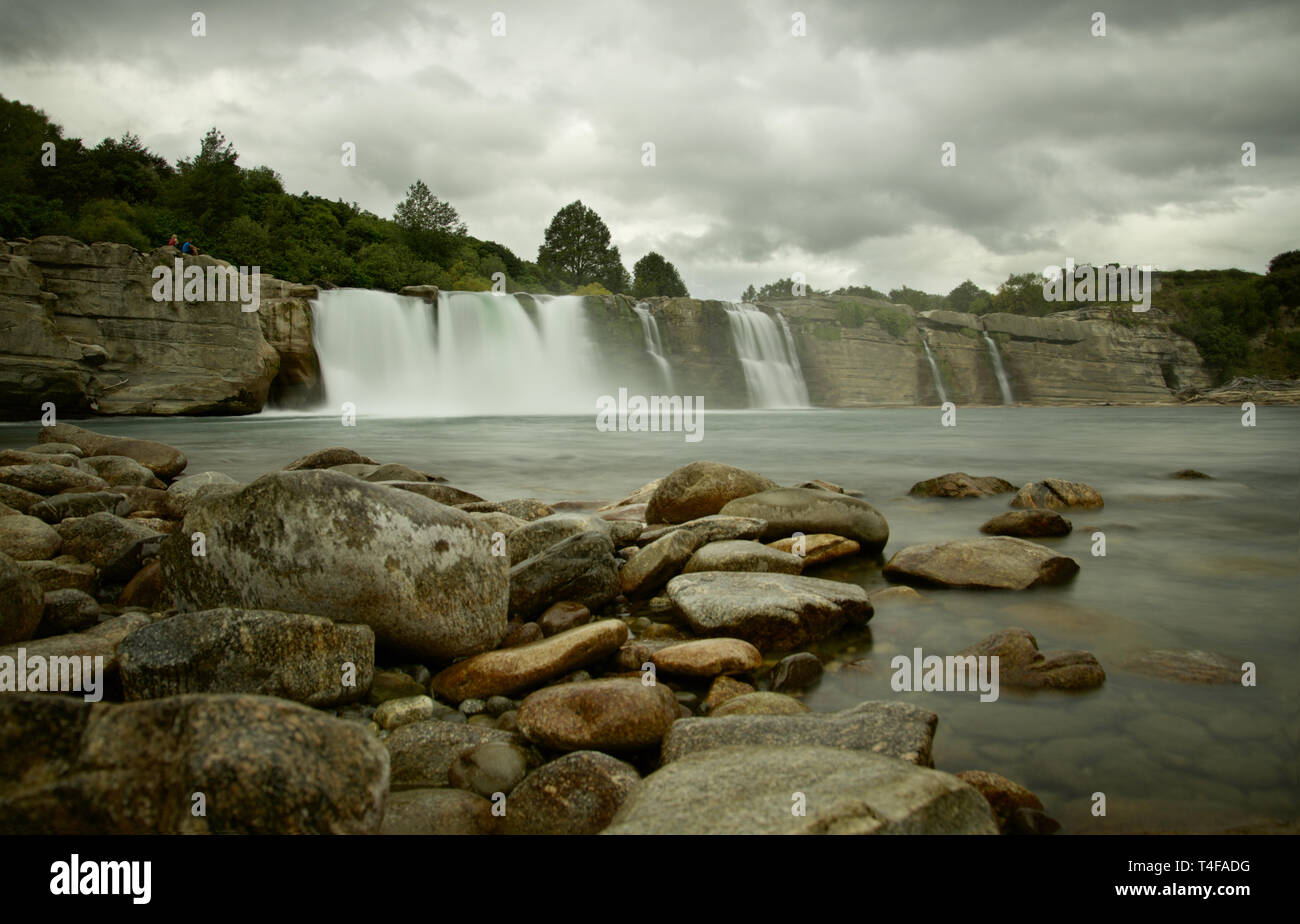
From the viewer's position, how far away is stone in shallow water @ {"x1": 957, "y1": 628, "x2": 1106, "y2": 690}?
14.4 feet

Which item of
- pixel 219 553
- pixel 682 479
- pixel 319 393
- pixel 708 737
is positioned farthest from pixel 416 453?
pixel 319 393

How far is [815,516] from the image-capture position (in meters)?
7.78

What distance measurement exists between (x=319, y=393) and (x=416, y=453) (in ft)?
77.1

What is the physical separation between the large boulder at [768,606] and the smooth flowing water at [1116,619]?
22 centimetres

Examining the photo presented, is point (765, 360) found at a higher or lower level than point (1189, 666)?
higher

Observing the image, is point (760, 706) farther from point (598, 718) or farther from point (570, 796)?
point (570, 796)

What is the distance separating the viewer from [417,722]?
3713 mm

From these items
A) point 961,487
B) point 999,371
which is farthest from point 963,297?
point 961,487

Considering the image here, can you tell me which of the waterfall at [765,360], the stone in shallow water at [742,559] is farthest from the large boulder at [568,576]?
the waterfall at [765,360]

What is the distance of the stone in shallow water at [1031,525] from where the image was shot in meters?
8.51

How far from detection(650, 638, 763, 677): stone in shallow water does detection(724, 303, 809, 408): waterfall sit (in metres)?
57.2

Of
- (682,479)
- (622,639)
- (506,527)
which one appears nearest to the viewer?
(622,639)

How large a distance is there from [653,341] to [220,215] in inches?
1518
